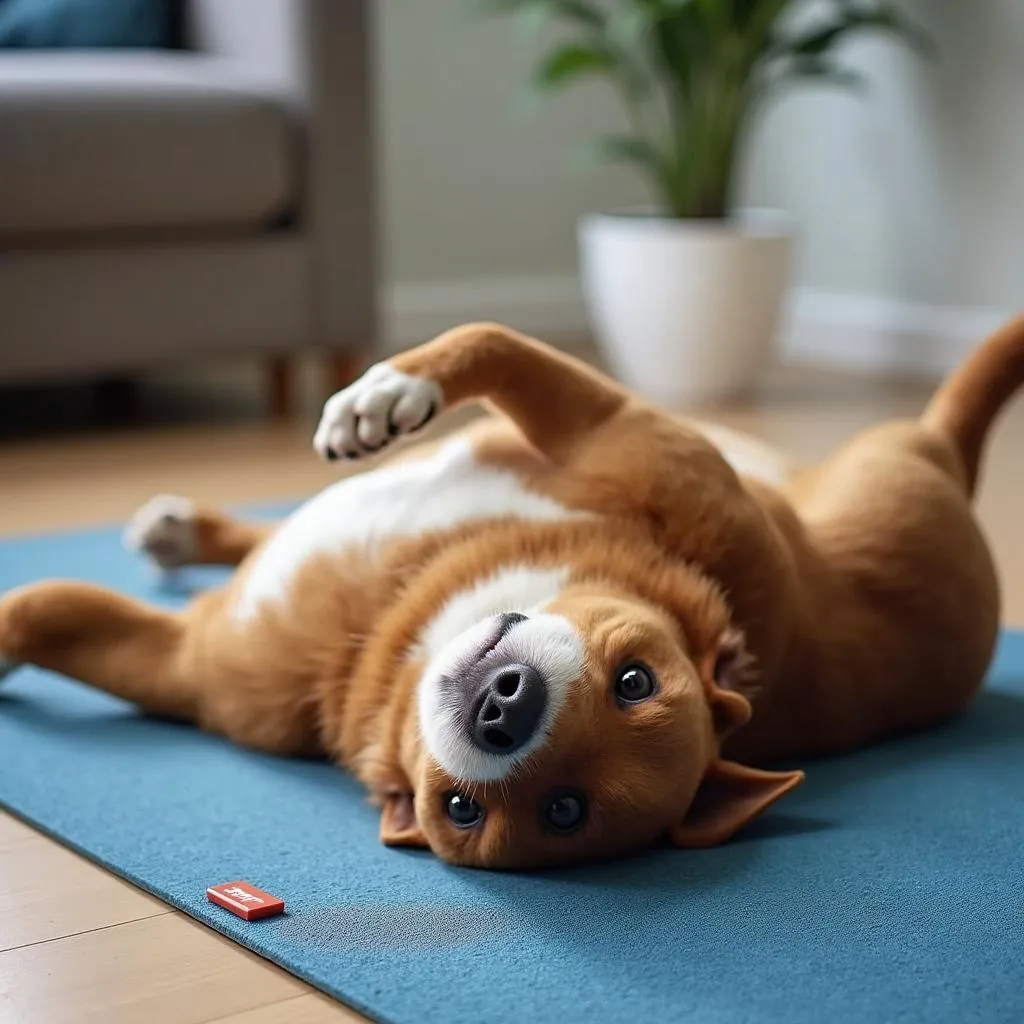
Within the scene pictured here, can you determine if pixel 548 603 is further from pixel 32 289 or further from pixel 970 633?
pixel 32 289

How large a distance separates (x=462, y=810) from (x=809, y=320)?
10.4 feet

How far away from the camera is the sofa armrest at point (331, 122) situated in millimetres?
2973

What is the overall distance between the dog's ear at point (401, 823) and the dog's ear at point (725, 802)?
0.18m

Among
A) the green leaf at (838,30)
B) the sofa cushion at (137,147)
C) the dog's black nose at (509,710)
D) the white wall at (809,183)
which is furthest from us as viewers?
the white wall at (809,183)

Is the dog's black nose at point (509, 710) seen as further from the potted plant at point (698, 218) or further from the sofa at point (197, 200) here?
the potted plant at point (698, 218)

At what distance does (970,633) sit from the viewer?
4.75 feet

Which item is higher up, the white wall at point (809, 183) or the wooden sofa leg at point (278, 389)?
the white wall at point (809, 183)

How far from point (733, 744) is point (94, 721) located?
0.56 m

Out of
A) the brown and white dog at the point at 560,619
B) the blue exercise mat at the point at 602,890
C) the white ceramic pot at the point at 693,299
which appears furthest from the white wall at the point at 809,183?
the blue exercise mat at the point at 602,890

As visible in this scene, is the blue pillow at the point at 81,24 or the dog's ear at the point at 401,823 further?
the blue pillow at the point at 81,24

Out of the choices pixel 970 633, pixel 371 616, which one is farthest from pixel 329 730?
pixel 970 633

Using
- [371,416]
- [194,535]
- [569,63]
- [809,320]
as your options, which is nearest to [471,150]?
[569,63]

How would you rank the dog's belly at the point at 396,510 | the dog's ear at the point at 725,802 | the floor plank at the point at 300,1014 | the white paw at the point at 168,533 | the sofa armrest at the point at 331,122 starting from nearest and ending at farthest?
1. the floor plank at the point at 300,1014
2. the dog's ear at the point at 725,802
3. the dog's belly at the point at 396,510
4. the white paw at the point at 168,533
5. the sofa armrest at the point at 331,122

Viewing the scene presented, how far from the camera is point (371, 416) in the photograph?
122 centimetres
